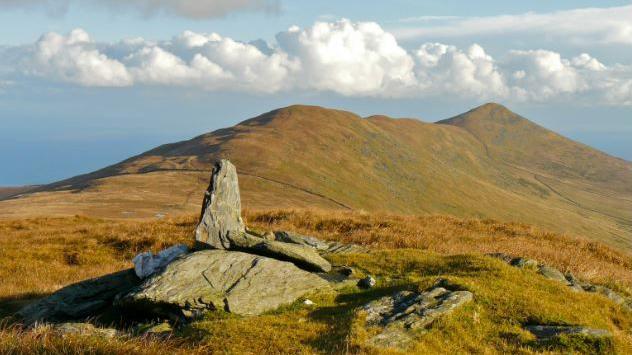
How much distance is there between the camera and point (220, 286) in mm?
16125

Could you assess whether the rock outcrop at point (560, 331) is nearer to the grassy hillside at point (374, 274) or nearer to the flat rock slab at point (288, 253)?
the grassy hillside at point (374, 274)

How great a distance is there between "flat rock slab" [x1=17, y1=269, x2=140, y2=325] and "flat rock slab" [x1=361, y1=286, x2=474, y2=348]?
9.01 m

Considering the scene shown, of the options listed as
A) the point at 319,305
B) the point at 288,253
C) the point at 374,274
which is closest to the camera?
the point at 319,305

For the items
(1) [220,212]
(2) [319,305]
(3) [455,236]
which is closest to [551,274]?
(2) [319,305]

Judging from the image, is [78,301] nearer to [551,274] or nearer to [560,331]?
[560,331]

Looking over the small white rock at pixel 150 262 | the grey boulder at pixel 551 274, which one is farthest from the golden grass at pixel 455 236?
the small white rock at pixel 150 262

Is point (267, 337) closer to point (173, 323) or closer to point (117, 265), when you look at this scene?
point (173, 323)

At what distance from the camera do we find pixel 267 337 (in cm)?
1213

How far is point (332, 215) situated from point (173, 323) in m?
23.0

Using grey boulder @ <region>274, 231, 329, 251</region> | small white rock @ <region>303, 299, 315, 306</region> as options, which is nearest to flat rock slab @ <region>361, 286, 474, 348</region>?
small white rock @ <region>303, 299, 315, 306</region>

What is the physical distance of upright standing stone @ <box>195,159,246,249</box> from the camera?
20.7 m

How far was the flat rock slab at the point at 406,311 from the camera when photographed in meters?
12.7

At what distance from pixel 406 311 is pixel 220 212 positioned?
10.3 metres

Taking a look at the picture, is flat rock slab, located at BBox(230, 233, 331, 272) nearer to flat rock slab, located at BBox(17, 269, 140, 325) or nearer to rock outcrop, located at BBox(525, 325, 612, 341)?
flat rock slab, located at BBox(17, 269, 140, 325)
